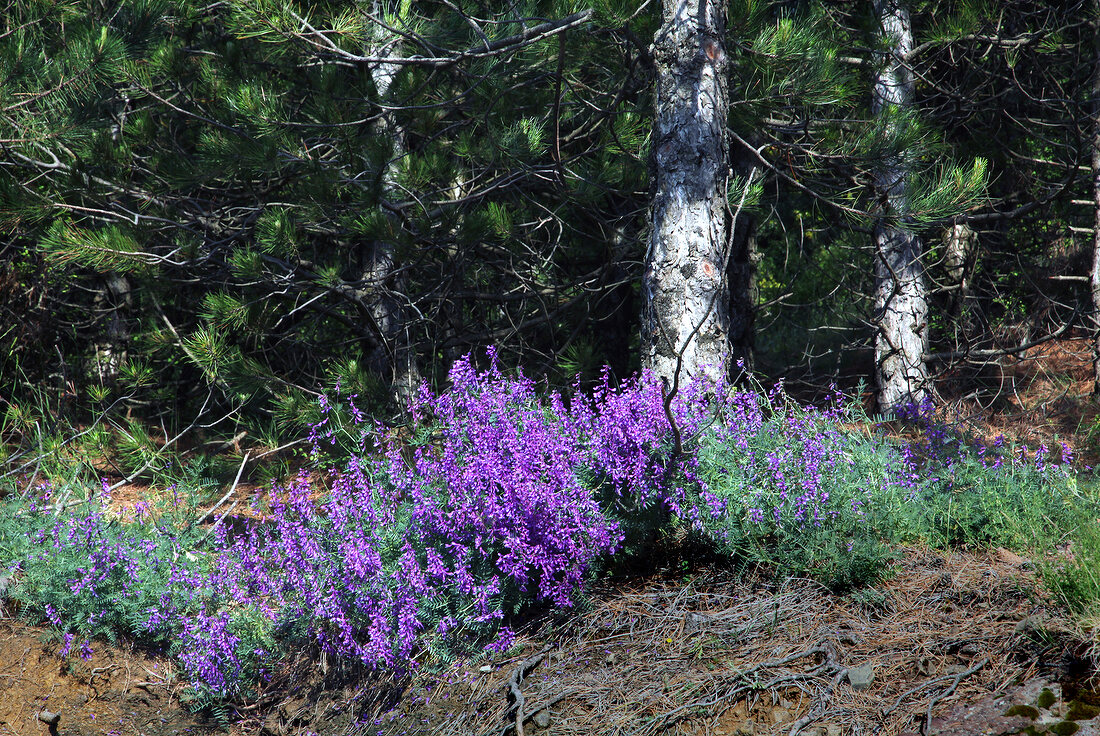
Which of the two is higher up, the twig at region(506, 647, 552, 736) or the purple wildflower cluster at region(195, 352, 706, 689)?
the purple wildflower cluster at region(195, 352, 706, 689)

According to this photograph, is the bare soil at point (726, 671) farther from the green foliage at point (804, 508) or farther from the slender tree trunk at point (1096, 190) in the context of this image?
the slender tree trunk at point (1096, 190)


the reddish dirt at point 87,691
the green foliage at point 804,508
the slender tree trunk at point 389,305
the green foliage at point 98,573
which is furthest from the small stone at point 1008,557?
the slender tree trunk at point 389,305

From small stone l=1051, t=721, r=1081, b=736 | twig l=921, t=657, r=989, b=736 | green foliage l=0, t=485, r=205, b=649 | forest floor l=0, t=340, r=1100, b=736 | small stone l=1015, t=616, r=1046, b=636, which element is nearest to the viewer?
small stone l=1051, t=721, r=1081, b=736

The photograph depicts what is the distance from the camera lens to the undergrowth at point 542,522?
3.20m

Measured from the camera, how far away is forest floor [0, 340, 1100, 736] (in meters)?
2.54

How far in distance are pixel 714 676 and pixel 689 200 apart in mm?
2471

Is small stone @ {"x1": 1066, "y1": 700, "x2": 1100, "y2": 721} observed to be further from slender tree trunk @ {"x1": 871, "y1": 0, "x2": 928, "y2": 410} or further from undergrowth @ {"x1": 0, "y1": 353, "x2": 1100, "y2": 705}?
slender tree trunk @ {"x1": 871, "y1": 0, "x2": 928, "y2": 410}

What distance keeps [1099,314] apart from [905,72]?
2349 millimetres

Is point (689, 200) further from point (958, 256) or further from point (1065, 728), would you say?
point (958, 256)

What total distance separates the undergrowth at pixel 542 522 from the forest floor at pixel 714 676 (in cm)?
11

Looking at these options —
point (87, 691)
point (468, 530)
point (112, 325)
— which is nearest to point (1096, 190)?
point (468, 530)

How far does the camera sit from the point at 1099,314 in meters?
6.27

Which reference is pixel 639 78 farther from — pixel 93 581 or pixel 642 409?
pixel 93 581

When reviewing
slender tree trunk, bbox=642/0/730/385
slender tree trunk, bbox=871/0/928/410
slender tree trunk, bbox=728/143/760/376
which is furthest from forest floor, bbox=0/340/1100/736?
slender tree trunk, bbox=728/143/760/376
